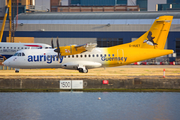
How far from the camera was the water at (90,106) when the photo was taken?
1144 inches

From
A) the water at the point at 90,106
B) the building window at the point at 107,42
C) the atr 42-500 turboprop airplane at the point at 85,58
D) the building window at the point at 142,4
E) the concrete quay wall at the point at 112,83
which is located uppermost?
the building window at the point at 142,4

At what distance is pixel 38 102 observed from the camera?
3444 cm

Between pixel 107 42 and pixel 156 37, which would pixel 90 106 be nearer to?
pixel 156 37

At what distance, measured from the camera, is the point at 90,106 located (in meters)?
32.9

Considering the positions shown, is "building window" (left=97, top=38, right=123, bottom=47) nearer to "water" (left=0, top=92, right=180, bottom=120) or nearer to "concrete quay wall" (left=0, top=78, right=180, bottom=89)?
"concrete quay wall" (left=0, top=78, right=180, bottom=89)

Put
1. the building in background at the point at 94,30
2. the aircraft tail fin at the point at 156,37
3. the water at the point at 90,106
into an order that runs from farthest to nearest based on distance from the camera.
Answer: the building in background at the point at 94,30 → the aircraft tail fin at the point at 156,37 → the water at the point at 90,106

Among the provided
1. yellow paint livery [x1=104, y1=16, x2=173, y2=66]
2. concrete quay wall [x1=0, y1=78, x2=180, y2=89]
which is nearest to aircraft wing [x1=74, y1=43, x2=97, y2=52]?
yellow paint livery [x1=104, y1=16, x2=173, y2=66]

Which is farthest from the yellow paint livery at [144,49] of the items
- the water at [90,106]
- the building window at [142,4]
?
the building window at [142,4]

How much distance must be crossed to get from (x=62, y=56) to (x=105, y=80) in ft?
28.9

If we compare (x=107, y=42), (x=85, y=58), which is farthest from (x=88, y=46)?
(x=107, y=42)

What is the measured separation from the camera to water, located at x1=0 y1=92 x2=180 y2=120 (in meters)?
29.1

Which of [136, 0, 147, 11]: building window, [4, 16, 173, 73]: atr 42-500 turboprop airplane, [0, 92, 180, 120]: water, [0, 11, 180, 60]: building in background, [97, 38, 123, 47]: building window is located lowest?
[0, 92, 180, 120]: water

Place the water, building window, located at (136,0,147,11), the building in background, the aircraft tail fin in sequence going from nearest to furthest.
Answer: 1. the water
2. the aircraft tail fin
3. the building in background
4. building window, located at (136,0,147,11)

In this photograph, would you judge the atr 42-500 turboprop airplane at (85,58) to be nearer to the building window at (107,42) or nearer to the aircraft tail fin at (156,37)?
the aircraft tail fin at (156,37)
